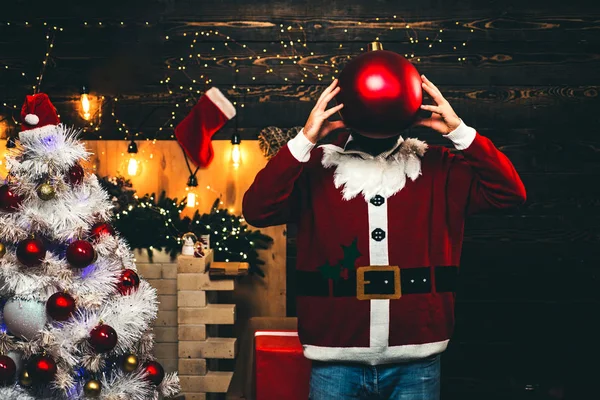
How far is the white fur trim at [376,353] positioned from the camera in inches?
65.6

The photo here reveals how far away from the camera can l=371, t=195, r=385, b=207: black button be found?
1.71 meters

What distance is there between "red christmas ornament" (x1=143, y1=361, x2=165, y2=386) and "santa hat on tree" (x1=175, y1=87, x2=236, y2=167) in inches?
44.7

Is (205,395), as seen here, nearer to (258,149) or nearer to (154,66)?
(258,149)

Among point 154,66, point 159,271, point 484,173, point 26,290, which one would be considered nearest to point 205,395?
point 159,271

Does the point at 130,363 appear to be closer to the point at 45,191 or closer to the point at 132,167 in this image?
the point at 45,191

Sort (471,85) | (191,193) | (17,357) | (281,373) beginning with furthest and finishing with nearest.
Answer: (471,85) < (191,193) < (281,373) < (17,357)

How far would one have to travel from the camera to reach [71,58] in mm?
3518

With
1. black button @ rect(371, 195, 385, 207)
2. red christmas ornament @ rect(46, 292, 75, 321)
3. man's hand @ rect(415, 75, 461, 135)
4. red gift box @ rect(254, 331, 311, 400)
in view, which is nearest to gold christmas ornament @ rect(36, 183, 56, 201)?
red christmas ornament @ rect(46, 292, 75, 321)

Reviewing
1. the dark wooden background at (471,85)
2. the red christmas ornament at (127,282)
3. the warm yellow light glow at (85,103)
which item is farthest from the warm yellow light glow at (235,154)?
the red christmas ornament at (127,282)

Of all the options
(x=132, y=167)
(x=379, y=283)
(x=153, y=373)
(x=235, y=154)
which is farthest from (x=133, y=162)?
(x=379, y=283)

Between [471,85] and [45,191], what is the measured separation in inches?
87.5

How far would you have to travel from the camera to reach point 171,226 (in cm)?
321

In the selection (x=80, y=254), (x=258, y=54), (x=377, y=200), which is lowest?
(x=80, y=254)

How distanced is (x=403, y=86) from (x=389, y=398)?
78cm
